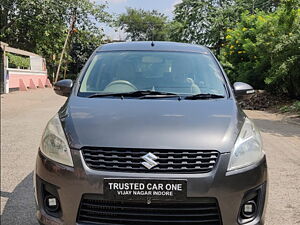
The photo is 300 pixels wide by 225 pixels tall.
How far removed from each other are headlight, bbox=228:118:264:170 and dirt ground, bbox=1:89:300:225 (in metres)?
1.17

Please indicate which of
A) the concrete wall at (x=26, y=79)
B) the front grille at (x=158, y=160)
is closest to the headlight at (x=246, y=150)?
the front grille at (x=158, y=160)

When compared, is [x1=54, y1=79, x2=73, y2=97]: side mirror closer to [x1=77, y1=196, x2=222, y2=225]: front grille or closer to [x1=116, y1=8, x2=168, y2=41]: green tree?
[x1=77, y1=196, x2=222, y2=225]: front grille

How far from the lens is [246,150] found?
2.54 m

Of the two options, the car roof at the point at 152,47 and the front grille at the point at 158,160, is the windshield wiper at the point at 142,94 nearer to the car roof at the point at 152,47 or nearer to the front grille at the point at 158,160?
the car roof at the point at 152,47

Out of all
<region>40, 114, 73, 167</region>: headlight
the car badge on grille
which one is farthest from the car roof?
the car badge on grille

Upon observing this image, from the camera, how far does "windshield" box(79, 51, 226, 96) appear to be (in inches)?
138

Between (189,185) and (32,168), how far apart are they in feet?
11.0

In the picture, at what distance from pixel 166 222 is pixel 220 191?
15.6 inches

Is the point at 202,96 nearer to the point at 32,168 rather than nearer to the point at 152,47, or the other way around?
the point at 152,47

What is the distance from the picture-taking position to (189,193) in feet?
7.59

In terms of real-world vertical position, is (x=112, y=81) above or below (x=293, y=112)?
above

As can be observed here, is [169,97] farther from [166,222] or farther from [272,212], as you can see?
[272,212]

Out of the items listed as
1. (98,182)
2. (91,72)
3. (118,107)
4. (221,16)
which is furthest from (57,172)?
(221,16)

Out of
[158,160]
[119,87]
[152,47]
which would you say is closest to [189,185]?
[158,160]
